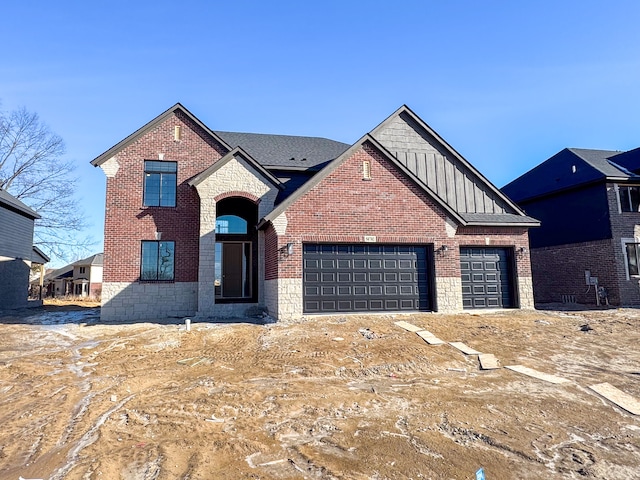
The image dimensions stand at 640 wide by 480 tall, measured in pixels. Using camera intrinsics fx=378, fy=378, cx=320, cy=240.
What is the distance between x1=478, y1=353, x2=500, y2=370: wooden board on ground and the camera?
27.0ft

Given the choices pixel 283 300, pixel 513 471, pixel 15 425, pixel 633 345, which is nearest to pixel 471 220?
pixel 633 345

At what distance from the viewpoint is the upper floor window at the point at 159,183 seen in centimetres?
1623

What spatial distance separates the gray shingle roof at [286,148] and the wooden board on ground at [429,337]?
10036 mm

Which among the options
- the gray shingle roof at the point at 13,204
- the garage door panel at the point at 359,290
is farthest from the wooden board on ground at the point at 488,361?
the gray shingle roof at the point at 13,204

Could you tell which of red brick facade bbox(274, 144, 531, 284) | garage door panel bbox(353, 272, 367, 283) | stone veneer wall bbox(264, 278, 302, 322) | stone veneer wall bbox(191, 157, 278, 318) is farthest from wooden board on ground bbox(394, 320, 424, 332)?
stone veneer wall bbox(191, 157, 278, 318)

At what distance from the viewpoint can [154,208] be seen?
16.1 m

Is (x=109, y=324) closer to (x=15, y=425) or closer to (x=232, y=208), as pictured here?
(x=232, y=208)

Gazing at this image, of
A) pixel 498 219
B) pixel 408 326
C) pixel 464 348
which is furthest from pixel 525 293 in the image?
pixel 464 348

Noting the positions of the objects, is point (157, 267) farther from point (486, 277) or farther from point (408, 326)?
point (486, 277)

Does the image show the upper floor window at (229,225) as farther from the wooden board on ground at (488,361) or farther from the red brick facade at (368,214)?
the wooden board on ground at (488,361)

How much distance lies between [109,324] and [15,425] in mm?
9748

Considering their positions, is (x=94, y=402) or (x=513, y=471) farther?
(x=94, y=402)

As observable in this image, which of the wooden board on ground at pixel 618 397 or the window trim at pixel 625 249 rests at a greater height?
the window trim at pixel 625 249

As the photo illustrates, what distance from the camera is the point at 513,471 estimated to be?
A: 400 centimetres
